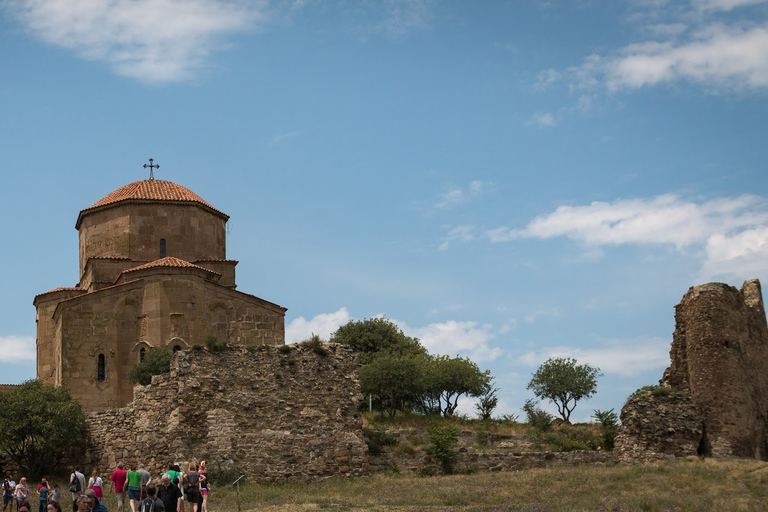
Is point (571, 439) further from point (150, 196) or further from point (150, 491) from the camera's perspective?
point (150, 196)

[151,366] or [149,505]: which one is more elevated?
[151,366]

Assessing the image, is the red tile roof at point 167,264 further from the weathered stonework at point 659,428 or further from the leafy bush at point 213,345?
the weathered stonework at point 659,428

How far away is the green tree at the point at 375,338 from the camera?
50844mm

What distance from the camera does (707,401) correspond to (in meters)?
28.2

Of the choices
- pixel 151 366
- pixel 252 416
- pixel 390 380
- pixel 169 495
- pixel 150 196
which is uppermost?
pixel 150 196

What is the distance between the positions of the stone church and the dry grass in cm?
1497

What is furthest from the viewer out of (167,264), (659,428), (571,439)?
(167,264)

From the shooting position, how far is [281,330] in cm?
4162

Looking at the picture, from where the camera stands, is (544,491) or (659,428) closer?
(544,491)

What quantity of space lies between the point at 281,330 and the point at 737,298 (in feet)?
61.0

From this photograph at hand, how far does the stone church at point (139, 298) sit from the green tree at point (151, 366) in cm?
139

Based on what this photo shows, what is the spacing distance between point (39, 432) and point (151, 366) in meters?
7.72

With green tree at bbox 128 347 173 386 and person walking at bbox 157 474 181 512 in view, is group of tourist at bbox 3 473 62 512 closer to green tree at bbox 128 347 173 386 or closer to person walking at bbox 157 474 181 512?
person walking at bbox 157 474 181 512

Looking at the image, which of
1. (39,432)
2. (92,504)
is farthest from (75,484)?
(92,504)
